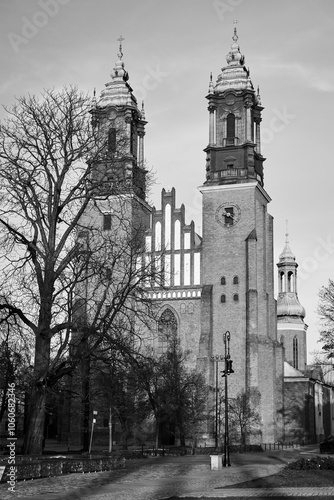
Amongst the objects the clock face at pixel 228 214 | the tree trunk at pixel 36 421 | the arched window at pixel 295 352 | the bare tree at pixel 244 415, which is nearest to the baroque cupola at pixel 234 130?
the clock face at pixel 228 214

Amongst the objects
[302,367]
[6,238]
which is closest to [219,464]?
[6,238]

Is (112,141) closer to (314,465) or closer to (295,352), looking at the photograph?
(314,465)

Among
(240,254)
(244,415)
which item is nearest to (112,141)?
(244,415)

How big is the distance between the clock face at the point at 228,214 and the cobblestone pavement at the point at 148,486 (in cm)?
3323

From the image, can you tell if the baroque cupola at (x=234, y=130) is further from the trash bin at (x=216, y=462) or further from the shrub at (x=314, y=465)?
the shrub at (x=314, y=465)

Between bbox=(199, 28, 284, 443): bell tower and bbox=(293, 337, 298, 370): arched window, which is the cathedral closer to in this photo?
bbox=(199, 28, 284, 443): bell tower

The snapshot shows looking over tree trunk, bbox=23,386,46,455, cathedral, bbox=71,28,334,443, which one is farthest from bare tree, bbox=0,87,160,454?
cathedral, bbox=71,28,334,443

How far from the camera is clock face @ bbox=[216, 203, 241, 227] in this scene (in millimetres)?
58000

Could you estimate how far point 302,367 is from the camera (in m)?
95.5

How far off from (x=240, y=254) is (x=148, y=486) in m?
37.8

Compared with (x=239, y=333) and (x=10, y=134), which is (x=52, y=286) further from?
(x=239, y=333)

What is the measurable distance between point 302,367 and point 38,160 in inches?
3050

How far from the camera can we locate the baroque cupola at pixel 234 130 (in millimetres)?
59125

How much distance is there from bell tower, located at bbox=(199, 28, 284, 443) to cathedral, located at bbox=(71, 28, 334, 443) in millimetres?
72
